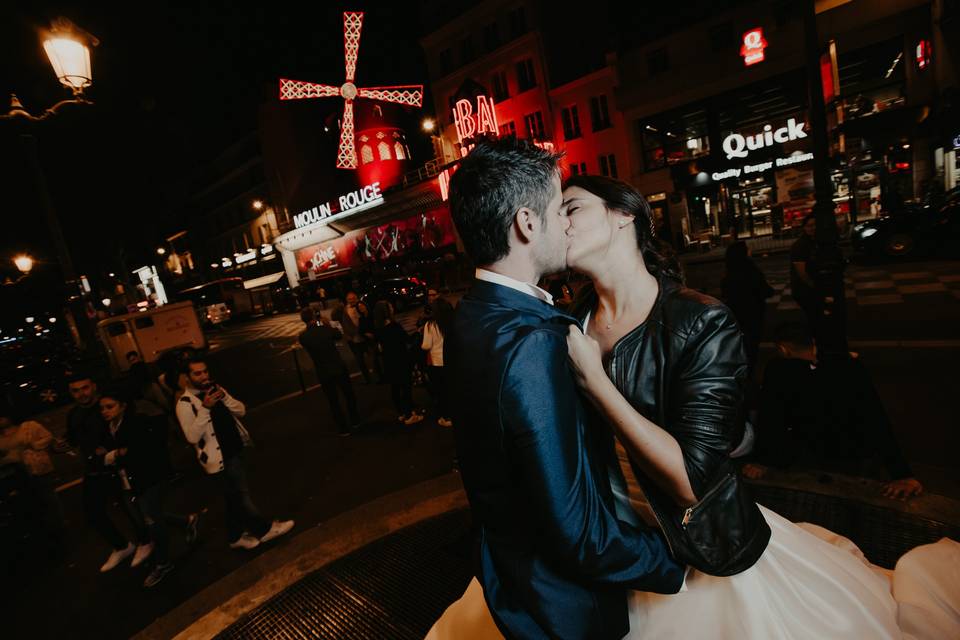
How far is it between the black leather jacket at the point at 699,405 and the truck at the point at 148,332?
17699mm

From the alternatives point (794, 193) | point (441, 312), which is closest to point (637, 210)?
point (441, 312)

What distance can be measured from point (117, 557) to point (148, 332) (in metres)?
15.0

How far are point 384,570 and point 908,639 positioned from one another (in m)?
3.24

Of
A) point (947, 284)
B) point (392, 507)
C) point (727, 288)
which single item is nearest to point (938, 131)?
point (947, 284)

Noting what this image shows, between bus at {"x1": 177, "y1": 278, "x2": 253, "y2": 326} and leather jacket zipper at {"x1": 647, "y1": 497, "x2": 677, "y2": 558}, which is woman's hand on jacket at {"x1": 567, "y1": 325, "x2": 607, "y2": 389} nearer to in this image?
leather jacket zipper at {"x1": 647, "y1": 497, "x2": 677, "y2": 558}

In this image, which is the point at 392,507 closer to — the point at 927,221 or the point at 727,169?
the point at 927,221

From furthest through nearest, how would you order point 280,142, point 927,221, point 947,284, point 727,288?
1. point 280,142
2. point 927,221
3. point 947,284
4. point 727,288

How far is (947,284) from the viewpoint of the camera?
9.12m

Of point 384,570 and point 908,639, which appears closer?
point 908,639

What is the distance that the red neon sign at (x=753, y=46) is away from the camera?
18641mm

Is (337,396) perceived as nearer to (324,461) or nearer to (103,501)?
(324,461)

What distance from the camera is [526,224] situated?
4.39 feet

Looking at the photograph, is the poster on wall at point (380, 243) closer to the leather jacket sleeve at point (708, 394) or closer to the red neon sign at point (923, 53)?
the red neon sign at point (923, 53)

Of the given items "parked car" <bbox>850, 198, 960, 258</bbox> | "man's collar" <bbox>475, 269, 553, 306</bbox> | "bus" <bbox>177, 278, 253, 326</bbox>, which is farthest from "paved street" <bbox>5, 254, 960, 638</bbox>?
"bus" <bbox>177, 278, 253, 326</bbox>
